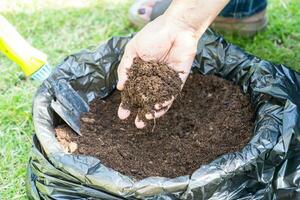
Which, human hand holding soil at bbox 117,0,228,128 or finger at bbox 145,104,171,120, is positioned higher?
human hand holding soil at bbox 117,0,228,128

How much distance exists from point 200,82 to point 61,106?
48 cm

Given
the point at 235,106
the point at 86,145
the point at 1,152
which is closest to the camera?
the point at 86,145

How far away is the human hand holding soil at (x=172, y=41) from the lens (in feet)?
4.80

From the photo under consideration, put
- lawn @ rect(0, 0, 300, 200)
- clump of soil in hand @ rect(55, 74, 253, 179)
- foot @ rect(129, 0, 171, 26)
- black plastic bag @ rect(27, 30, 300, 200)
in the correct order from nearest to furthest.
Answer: black plastic bag @ rect(27, 30, 300, 200), clump of soil in hand @ rect(55, 74, 253, 179), lawn @ rect(0, 0, 300, 200), foot @ rect(129, 0, 171, 26)

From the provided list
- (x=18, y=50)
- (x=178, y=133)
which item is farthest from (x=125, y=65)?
(x=18, y=50)

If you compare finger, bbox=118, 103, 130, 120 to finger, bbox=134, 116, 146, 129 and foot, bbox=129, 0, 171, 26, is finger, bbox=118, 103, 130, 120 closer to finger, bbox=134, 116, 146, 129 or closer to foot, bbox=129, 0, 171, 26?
finger, bbox=134, 116, 146, 129

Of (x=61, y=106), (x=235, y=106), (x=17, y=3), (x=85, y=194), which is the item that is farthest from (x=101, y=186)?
(x=17, y=3)

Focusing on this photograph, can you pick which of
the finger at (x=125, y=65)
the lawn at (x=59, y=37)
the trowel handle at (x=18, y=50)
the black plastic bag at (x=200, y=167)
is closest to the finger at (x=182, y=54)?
the finger at (x=125, y=65)

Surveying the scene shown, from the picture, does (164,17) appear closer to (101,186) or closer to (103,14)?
(101,186)

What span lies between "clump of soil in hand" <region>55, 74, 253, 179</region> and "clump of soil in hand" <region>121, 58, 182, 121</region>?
0.09 m

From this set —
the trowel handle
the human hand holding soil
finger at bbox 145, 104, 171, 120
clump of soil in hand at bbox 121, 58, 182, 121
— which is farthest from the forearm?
the trowel handle

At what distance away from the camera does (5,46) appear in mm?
1636

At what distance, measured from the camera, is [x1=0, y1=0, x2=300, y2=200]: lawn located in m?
1.79

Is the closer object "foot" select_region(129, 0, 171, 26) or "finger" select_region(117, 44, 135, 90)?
"finger" select_region(117, 44, 135, 90)
